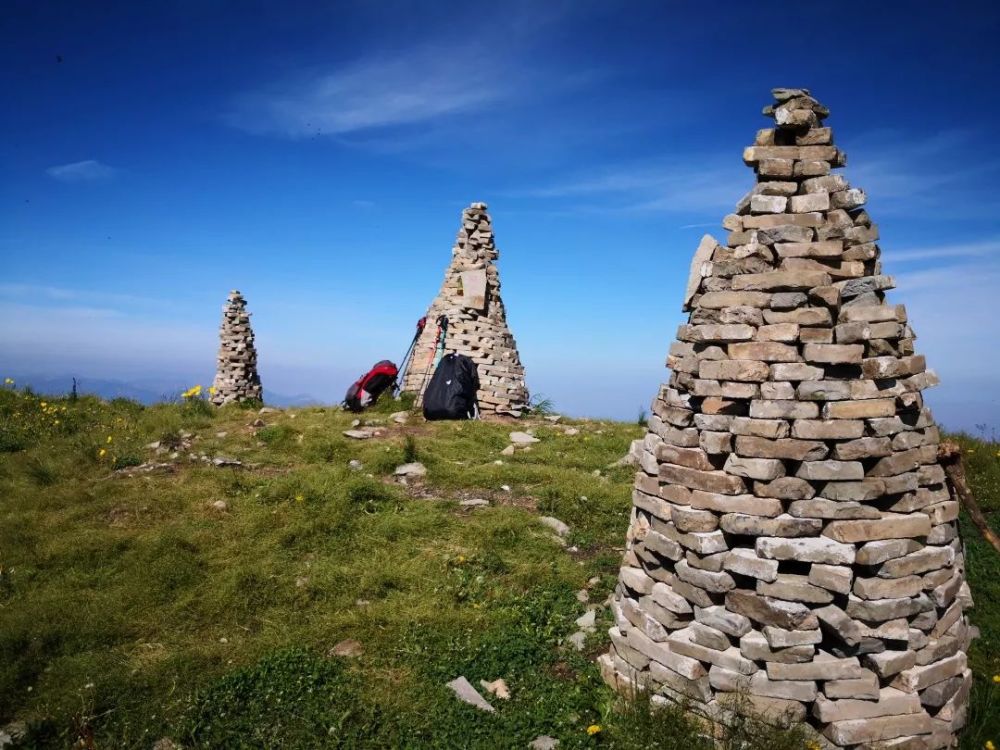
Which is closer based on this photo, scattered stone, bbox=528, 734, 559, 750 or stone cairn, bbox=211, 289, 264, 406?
scattered stone, bbox=528, 734, 559, 750

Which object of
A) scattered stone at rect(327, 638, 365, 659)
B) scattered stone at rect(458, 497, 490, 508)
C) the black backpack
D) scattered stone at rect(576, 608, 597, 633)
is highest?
the black backpack

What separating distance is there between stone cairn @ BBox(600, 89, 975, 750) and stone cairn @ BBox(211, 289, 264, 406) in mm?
18039

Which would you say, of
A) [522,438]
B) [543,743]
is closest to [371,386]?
[522,438]

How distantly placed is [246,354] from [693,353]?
59.4ft

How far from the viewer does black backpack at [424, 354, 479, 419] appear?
1434 centimetres

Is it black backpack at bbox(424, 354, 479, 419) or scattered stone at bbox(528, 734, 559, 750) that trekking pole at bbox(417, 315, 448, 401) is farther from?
scattered stone at bbox(528, 734, 559, 750)

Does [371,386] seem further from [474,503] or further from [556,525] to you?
[556,525]

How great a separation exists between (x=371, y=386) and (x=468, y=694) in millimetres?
11698

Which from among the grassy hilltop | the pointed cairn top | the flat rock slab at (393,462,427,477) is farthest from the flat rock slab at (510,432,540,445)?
the pointed cairn top

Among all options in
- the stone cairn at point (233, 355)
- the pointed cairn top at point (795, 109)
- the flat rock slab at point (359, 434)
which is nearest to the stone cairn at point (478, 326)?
the flat rock slab at point (359, 434)

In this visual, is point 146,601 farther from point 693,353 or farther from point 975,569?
point 975,569

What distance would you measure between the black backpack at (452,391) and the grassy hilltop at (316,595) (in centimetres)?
283

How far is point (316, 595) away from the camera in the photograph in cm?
647

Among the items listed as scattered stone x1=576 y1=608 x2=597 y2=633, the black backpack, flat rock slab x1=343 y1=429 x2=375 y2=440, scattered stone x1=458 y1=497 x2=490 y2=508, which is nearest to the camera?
scattered stone x1=576 y1=608 x2=597 y2=633
